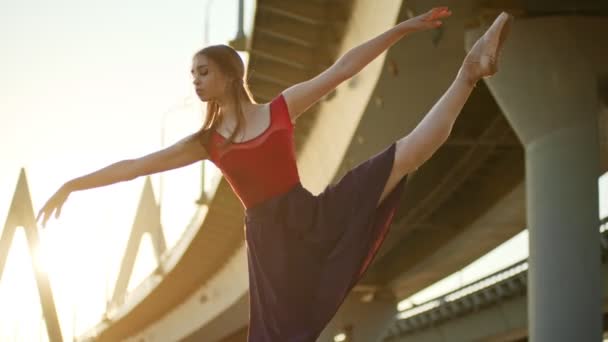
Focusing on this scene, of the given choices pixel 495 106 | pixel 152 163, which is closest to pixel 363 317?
pixel 495 106

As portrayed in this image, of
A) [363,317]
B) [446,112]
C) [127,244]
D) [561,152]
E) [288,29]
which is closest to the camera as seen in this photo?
[446,112]

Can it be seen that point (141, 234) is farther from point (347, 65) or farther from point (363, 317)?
point (347, 65)

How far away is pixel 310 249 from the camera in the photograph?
5.65m

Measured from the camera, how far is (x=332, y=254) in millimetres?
5641

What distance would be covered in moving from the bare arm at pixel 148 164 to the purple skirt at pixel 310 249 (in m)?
0.33

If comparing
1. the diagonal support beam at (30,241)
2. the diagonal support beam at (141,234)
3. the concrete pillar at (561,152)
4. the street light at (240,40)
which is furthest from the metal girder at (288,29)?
the diagonal support beam at (141,234)

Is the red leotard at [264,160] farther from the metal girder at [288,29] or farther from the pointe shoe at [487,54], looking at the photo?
the metal girder at [288,29]

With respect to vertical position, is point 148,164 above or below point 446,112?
below

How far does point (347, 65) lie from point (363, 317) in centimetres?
3632

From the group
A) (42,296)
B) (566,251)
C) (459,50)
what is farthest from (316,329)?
(459,50)

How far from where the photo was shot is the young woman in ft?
18.2

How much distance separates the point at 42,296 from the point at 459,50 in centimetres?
1308

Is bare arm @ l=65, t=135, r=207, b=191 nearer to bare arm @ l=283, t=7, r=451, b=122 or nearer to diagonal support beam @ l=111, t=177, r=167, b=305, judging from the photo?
bare arm @ l=283, t=7, r=451, b=122

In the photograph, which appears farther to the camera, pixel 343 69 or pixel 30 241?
pixel 30 241
